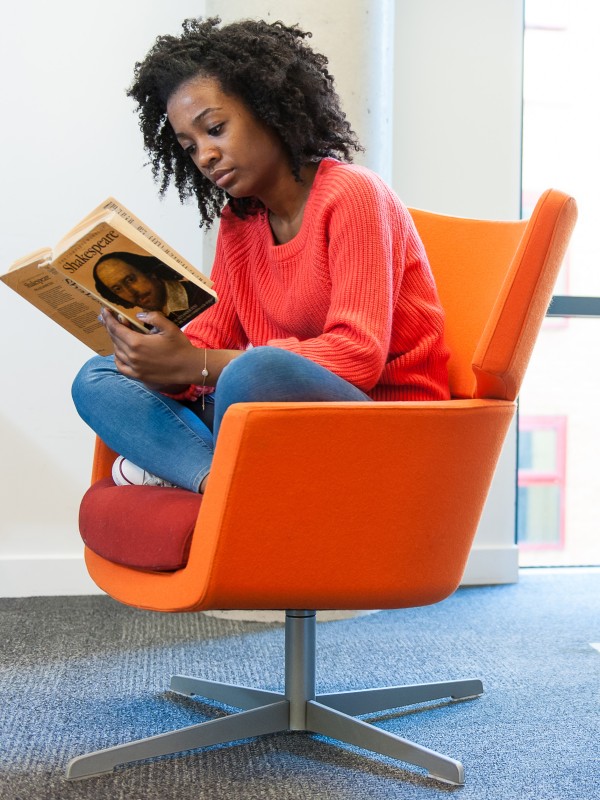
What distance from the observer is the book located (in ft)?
4.23


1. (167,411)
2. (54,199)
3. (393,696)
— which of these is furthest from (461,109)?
(393,696)

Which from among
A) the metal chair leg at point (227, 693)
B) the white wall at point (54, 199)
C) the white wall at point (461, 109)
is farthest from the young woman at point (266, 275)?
the white wall at point (461, 109)

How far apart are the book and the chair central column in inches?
19.5

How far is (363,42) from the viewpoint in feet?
7.73

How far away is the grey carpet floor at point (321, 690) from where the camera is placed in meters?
1.37

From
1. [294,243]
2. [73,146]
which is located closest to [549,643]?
[294,243]

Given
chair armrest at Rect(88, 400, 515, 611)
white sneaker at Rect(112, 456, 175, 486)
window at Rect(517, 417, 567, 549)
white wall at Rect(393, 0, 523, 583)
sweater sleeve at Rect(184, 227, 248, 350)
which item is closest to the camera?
chair armrest at Rect(88, 400, 515, 611)

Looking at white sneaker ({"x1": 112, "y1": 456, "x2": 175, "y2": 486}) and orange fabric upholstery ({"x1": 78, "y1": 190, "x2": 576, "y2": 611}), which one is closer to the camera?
orange fabric upholstery ({"x1": 78, "y1": 190, "x2": 576, "y2": 611})

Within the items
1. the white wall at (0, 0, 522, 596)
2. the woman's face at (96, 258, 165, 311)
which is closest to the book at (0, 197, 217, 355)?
the woman's face at (96, 258, 165, 311)

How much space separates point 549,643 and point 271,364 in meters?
1.23

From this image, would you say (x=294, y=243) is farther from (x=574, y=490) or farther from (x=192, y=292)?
(x=574, y=490)

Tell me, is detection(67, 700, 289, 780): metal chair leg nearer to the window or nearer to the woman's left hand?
A: the woman's left hand

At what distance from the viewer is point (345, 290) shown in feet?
4.62

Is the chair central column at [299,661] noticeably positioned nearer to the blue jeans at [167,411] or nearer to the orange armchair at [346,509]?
the orange armchair at [346,509]
